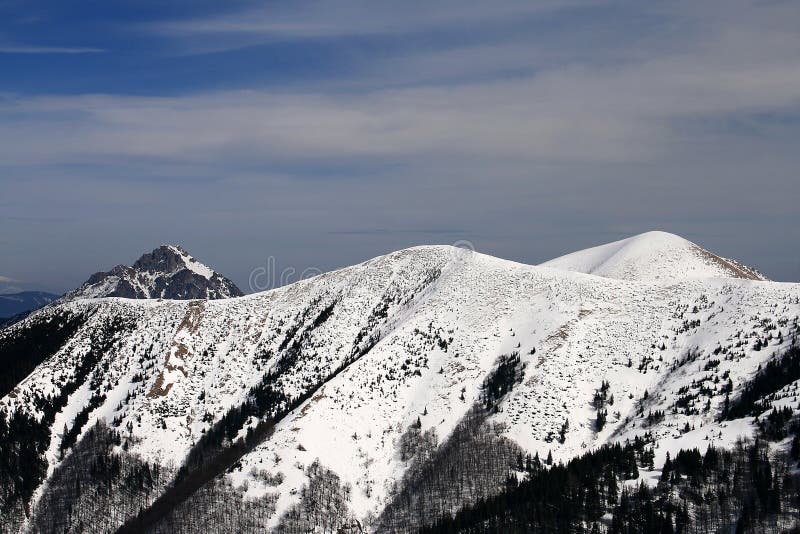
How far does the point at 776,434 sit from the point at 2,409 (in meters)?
157

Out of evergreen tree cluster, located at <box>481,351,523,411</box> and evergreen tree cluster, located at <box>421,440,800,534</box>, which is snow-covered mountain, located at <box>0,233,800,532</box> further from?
evergreen tree cluster, located at <box>421,440,800,534</box>

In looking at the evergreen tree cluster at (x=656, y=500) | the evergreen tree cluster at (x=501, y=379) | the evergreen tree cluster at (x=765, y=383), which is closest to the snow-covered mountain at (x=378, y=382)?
the evergreen tree cluster at (x=501, y=379)

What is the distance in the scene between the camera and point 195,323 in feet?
616

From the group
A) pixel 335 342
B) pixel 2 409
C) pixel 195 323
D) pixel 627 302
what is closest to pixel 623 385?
pixel 627 302

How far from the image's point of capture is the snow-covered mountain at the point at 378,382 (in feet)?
406

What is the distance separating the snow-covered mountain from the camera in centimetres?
12375

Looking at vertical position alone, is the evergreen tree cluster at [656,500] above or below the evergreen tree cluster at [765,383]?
below

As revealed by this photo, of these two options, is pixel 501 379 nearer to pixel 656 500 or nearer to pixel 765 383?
pixel 765 383

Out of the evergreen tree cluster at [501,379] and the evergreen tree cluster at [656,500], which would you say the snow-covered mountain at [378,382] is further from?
the evergreen tree cluster at [656,500]

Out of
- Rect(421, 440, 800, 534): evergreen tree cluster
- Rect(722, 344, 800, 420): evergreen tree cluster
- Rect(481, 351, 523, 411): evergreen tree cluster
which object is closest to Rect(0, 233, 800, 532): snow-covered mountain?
Rect(481, 351, 523, 411): evergreen tree cluster

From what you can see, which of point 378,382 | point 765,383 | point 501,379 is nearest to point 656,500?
point 765,383

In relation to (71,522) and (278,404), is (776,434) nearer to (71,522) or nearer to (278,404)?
(278,404)

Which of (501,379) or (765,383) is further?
(501,379)

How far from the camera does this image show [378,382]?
5753 inches
